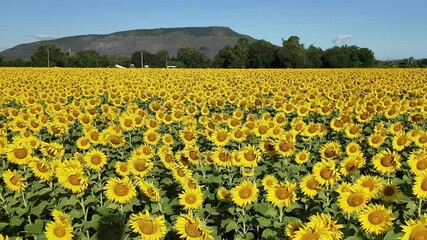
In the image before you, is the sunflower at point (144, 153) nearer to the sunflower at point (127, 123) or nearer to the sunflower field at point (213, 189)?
the sunflower field at point (213, 189)

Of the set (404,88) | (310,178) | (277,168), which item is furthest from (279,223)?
(404,88)

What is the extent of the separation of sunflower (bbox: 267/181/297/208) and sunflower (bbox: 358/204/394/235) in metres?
0.74

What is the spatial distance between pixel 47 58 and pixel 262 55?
117 ft

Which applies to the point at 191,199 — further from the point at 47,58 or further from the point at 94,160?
the point at 47,58

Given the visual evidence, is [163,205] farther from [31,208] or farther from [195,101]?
[195,101]

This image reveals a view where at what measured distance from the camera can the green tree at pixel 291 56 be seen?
65.0 metres

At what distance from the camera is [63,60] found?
71.8 meters

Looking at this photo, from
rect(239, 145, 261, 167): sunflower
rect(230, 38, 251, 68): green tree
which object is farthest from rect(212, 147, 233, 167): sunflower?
rect(230, 38, 251, 68): green tree

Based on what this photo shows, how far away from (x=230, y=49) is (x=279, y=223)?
73.0 m

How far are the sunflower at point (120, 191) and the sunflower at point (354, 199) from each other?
1.95 meters

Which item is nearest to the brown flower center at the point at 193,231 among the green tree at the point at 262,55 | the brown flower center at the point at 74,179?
the brown flower center at the point at 74,179

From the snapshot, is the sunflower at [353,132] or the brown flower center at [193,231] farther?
the sunflower at [353,132]

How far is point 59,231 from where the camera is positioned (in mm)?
3568

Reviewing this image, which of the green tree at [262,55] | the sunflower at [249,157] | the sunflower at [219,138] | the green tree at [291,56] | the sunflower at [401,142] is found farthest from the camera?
the green tree at [262,55]
